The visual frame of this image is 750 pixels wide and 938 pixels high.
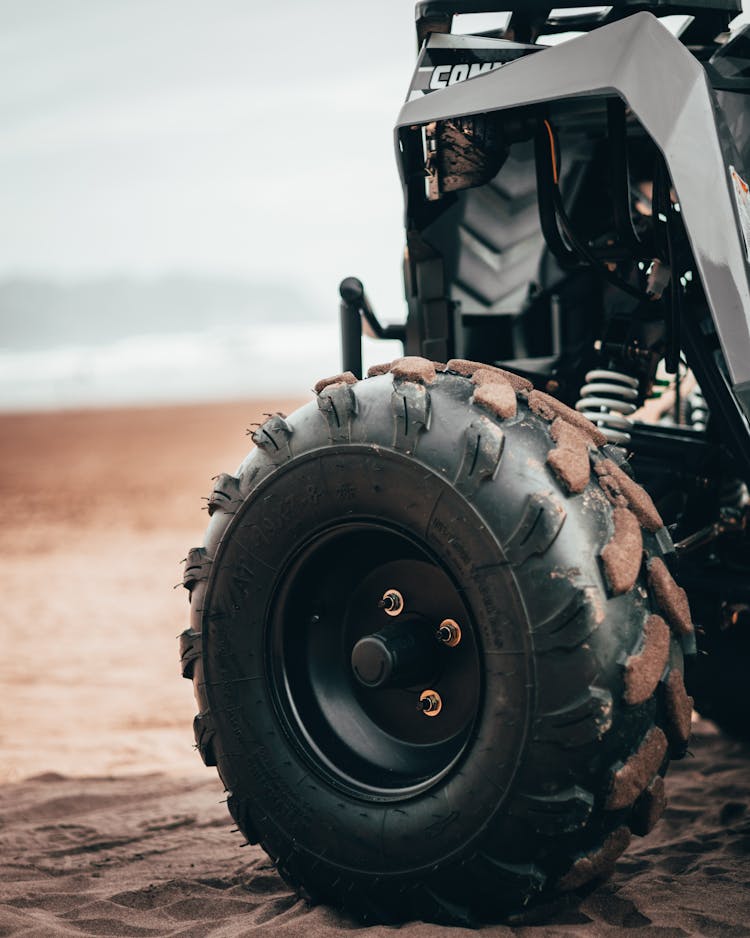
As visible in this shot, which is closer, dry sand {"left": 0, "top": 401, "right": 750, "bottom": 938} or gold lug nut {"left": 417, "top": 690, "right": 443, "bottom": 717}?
gold lug nut {"left": 417, "top": 690, "right": 443, "bottom": 717}

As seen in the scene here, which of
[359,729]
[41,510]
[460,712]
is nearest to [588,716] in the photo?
[460,712]

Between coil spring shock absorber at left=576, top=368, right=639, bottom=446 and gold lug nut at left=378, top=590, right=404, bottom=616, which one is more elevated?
coil spring shock absorber at left=576, top=368, right=639, bottom=446

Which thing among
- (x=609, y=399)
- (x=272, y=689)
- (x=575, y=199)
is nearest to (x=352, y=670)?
(x=272, y=689)

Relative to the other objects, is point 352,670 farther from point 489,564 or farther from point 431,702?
point 489,564

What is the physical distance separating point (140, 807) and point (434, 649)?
81.3 inches

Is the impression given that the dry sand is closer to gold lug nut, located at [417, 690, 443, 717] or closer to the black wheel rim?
the black wheel rim

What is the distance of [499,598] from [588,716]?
0.28m

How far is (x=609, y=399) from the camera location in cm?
334

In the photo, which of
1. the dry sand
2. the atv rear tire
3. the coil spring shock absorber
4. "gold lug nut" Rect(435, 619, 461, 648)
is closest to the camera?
the atv rear tire

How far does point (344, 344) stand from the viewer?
3686 mm

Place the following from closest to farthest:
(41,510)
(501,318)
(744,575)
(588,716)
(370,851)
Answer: (588,716), (370,851), (744,575), (501,318), (41,510)

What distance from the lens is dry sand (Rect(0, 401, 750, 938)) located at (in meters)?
2.79

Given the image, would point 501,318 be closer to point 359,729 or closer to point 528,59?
point 528,59

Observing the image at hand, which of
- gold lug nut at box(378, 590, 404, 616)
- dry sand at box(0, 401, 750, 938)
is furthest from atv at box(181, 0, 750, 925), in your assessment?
dry sand at box(0, 401, 750, 938)
